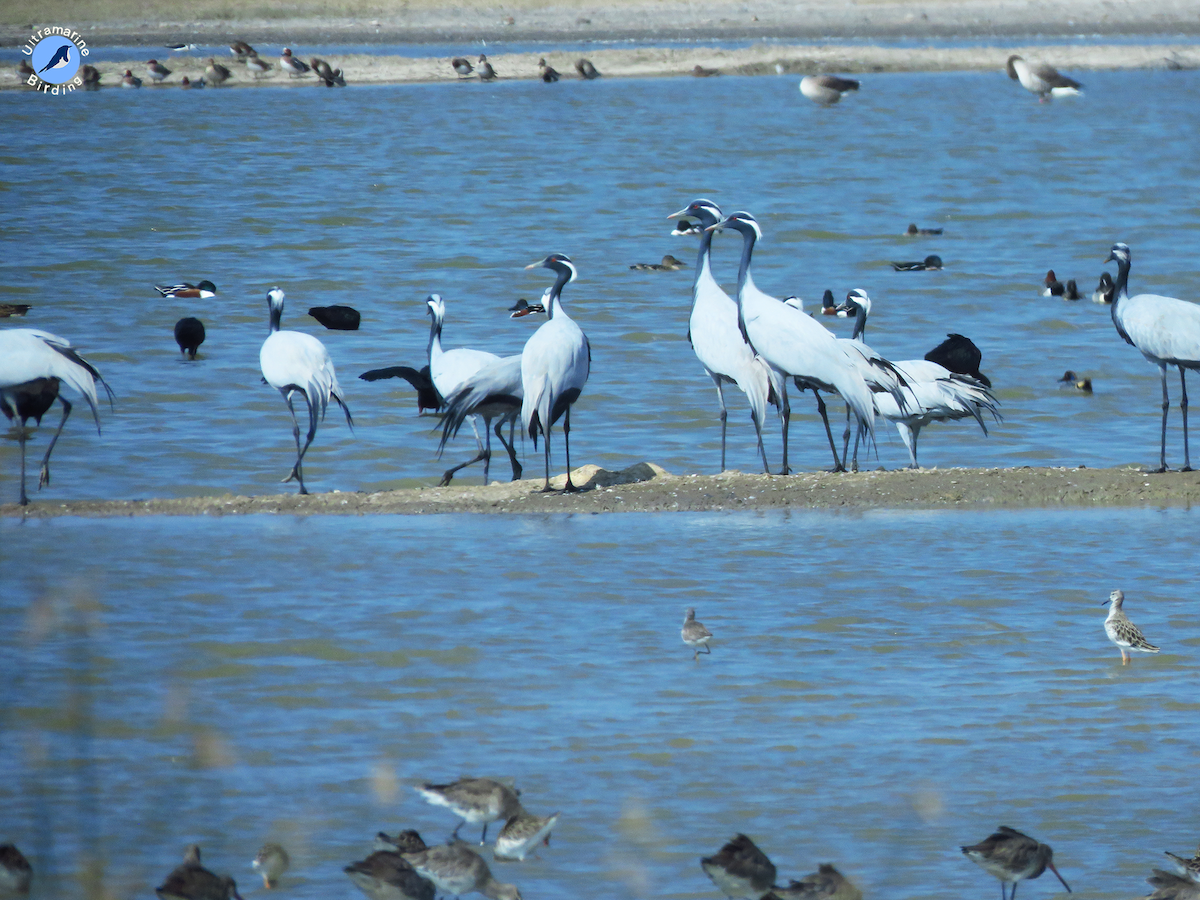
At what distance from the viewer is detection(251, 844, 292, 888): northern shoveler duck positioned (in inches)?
231

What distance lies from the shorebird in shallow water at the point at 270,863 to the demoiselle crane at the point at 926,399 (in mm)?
7662

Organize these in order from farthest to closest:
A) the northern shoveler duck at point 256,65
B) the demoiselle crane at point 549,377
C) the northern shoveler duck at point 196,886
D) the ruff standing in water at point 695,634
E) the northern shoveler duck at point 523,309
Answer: the northern shoveler duck at point 256,65, the northern shoveler duck at point 523,309, the demoiselle crane at point 549,377, the ruff standing in water at point 695,634, the northern shoveler duck at point 196,886

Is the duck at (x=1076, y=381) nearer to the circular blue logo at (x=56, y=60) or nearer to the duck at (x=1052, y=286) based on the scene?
the duck at (x=1052, y=286)

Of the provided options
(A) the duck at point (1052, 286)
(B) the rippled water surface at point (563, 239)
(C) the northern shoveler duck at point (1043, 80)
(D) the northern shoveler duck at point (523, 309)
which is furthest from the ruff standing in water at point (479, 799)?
(C) the northern shoveler duck at point (1043, 80)

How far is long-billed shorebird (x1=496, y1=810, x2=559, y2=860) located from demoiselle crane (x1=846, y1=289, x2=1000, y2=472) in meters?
7.43

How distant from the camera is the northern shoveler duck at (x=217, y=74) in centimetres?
5372

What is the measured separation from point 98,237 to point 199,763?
22.5 metres

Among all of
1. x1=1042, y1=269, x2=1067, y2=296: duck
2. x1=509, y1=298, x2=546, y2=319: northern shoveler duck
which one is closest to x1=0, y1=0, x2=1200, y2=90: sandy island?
x1=1042, y1=269, x2=1067, y2=296: duck

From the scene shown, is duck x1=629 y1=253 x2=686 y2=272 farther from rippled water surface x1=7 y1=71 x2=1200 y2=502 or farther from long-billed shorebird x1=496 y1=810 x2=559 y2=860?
long-billed shorebird x1=496 y1=810 x2=559 y2=860

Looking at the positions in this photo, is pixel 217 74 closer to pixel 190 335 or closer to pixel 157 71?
pixel 157 71

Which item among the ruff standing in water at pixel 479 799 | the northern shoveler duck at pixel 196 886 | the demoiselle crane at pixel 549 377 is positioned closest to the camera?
the northern shoveler duck at pixel 196 886

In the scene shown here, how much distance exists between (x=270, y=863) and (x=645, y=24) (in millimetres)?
66433

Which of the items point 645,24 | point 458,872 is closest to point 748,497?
point 458,872

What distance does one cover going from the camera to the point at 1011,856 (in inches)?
226
